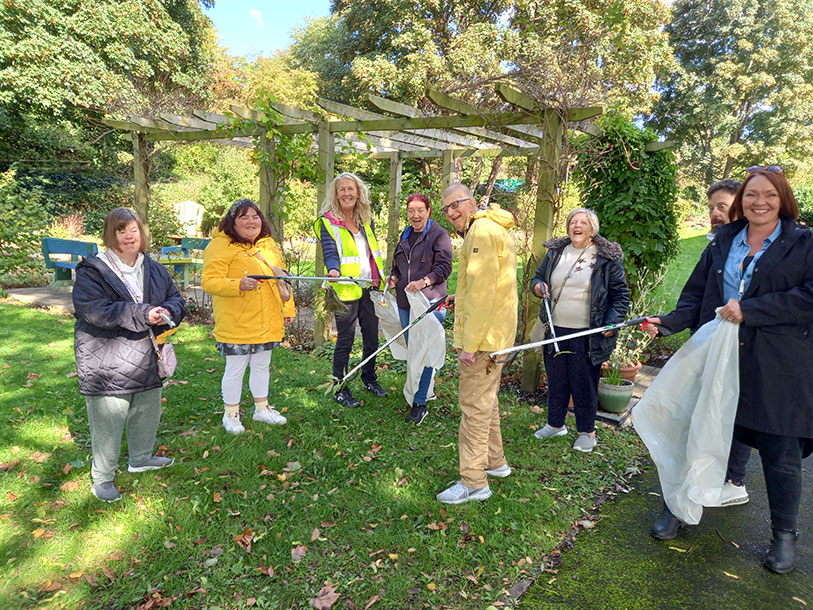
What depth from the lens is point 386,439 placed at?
12.1ft

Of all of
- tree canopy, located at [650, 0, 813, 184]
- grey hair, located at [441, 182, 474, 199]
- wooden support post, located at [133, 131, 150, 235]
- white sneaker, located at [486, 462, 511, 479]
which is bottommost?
white sneaker, located at [486, 462, 511, 479]

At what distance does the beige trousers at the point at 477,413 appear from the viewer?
2.75 meters

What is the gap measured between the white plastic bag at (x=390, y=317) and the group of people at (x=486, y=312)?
4.5 inches

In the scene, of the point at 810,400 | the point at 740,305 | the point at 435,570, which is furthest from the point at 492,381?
the point at 810,400

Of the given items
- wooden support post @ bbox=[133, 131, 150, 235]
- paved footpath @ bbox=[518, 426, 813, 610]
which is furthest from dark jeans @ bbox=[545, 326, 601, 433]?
wooden support post @ bbox=[133, 131, 150, 235]

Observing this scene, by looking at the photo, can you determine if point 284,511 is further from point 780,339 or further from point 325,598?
point 780,339

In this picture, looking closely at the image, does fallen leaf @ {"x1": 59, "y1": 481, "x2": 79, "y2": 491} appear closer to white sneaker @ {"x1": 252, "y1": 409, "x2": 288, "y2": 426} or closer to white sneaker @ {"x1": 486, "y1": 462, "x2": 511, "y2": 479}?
white sneaker @ {"x1": 252, "y1": 409, "x2": 288, "y2": 426}

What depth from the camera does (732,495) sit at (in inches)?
120

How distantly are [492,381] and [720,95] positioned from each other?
26413mm

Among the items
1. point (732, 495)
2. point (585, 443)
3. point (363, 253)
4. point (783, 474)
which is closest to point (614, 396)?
point (585, 443)

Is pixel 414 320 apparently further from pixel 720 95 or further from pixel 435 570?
pixel 720 95

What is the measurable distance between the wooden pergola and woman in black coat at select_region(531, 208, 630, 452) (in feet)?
2.71

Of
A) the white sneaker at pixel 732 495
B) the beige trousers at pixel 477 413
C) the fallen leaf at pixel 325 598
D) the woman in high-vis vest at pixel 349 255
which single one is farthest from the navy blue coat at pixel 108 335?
the white sneaker at pixel 732 495

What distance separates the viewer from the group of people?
2.33 meters
